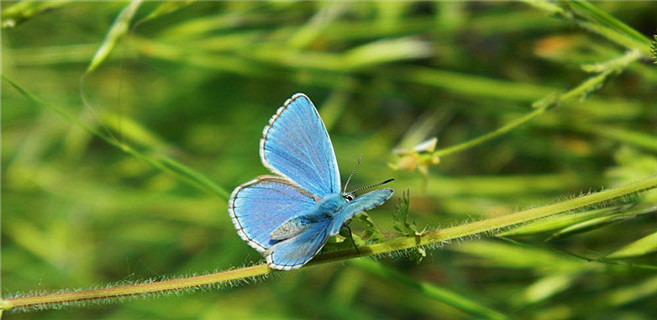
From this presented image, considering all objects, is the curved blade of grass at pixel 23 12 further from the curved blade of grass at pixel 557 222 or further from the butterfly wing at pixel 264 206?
the curved blade of grass at pixel 557 222

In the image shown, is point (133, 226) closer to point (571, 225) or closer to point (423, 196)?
point (423, 196)

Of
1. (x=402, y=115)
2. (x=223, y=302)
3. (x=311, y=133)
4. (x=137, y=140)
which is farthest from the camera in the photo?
(x=402, y=115)

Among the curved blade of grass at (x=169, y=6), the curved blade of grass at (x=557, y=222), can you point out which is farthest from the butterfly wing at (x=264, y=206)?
the curved blade of grass at (x=169, y=6)

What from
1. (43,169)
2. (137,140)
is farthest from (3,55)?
(137,140)

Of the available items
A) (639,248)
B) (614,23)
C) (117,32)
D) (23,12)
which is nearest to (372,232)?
(639,248)

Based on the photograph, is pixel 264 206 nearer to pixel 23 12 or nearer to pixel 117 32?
pixel 117 32

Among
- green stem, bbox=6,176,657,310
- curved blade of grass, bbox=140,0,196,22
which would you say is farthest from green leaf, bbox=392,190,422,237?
curved blade of grass, bbox=140,0,196,22
